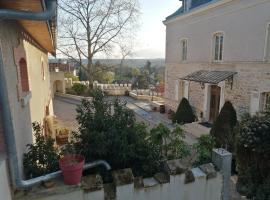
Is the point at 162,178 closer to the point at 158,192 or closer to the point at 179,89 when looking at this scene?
the point at 158,192

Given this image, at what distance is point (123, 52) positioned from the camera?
77.5 ft

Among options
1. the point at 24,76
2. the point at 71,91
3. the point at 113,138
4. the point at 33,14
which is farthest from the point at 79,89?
the point at 33,14

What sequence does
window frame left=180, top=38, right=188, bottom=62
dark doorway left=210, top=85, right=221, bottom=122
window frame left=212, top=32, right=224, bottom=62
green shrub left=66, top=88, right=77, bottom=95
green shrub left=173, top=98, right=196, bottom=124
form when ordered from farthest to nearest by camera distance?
green shrub left=66, top=88, right=77, bottom=95
window frame left=180, top=38, right=188, bottom=62
green shrub left=173, top=98, right=196, bottom=124
dark doorway left=210, top=85, right=221, bottom=122
window frame left=212, top=32, right=224, bottom=62

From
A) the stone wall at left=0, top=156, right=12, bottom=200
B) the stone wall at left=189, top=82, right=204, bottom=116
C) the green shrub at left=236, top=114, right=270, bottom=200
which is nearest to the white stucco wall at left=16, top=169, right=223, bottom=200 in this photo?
the stone wall at left=0, top=156, right=12, bottom=200

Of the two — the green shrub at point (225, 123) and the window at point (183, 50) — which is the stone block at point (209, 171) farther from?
the window at point (183, 50)

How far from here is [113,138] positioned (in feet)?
11.0

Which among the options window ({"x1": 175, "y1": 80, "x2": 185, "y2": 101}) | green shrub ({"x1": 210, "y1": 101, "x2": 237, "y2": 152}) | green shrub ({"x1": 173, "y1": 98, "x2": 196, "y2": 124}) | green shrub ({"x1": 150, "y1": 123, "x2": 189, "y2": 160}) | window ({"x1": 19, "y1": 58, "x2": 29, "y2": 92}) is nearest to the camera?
green shrub ({"x1": 150, "y1": 123, "x2": 189, "y2": 160})

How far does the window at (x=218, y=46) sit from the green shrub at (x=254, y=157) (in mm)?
7358

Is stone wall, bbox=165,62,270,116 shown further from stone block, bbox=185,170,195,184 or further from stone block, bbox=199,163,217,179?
stone block, bbox=185,170,195,184

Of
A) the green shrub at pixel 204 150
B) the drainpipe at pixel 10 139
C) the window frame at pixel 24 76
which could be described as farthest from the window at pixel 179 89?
the drainpipe at pixel 10 139

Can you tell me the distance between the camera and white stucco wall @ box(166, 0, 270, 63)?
942 cm

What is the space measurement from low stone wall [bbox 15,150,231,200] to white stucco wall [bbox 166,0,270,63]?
7.71 meters

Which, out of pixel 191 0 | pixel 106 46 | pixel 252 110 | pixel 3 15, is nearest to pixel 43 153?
pixel 3 15

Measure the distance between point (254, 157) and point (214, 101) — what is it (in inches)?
313
